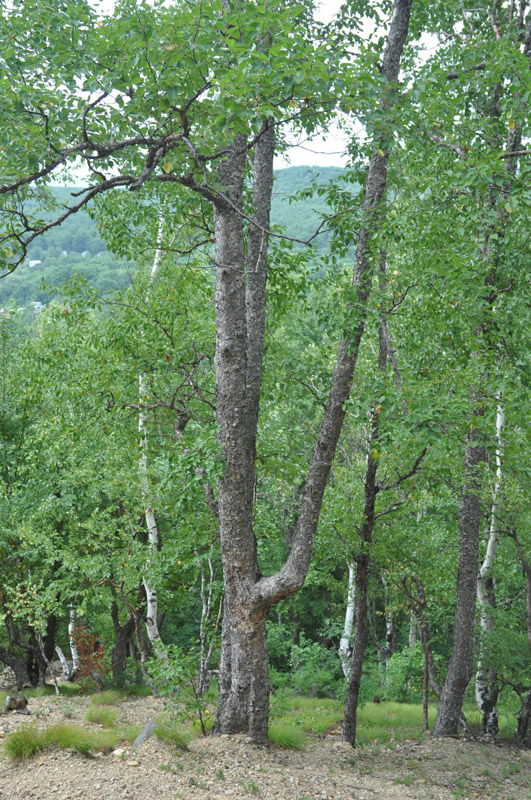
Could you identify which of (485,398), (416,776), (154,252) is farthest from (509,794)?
(154,252)

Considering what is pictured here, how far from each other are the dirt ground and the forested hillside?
496 millimetres

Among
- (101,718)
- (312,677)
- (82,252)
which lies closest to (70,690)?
(101,718)

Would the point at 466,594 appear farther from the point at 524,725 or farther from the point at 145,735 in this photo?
the point at 145,735

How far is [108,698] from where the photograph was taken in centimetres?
1184

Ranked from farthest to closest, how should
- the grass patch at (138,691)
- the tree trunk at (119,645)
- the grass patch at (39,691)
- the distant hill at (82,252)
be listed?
the distant hill at (82,252) < the tree trunk at (119,645) < the grass patch at (138,691) < the grass patch at (39,691)

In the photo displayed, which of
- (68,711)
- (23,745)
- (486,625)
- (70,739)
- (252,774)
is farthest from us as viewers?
(486,625)

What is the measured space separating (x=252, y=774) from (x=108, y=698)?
7.91 metres

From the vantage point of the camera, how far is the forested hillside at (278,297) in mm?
4414

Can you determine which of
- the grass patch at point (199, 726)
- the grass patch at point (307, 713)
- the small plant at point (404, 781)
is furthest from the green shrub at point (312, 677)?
the grass patch at point (199, 726)

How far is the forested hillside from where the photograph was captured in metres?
4.41

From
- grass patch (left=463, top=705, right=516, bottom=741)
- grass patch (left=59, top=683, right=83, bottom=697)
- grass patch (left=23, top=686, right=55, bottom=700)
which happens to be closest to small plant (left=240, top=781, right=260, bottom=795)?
grass patch (left=463, top=705, right=516, bottom=741)

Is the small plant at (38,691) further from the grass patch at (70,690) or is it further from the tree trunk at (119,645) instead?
the tree trunk at (119,645)

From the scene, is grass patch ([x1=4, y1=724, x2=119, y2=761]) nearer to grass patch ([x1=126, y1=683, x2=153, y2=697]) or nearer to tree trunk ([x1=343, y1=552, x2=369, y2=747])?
tree trunk ([x1=343, y1=552, x2=369, y2=747])

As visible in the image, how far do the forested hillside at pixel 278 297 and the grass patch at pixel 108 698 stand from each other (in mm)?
1826
